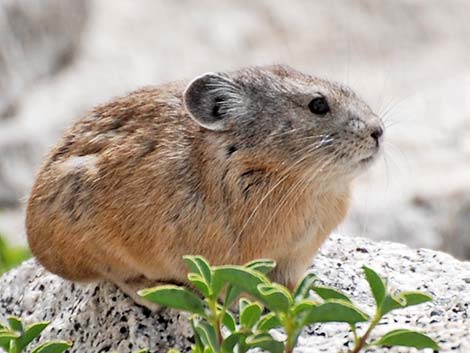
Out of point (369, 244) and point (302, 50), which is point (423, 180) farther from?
point (369, 244)

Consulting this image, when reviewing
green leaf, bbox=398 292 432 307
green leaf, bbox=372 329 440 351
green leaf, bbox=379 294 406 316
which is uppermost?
green leaf, bbox=398 292 432 307

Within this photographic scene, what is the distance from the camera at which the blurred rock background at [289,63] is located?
37.4 ft

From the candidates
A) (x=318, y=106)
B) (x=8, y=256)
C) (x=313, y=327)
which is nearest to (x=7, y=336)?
(x=313, y=327)

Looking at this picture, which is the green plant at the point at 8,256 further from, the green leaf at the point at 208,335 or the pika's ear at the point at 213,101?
the green leaf at the point at 208,335

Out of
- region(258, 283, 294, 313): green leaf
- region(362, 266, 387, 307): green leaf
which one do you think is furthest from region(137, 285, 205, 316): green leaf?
region(362, 266, 387, 307): green leaf

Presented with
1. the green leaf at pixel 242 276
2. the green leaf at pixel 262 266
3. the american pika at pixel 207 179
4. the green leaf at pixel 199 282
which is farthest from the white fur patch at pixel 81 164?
the green leaf at pixel 242 276

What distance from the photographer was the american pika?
17.8 feet

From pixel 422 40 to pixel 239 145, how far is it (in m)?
10.9

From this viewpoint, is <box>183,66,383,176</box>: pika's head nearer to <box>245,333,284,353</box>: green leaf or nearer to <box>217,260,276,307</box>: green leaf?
<box>217,260,276,307</box>: green leaf

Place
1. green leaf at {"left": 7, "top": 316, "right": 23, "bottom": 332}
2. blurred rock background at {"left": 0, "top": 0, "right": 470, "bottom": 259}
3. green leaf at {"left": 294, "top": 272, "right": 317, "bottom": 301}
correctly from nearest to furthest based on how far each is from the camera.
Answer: green leaf at {"left": 294, "top": 272, "right": 317, "bottom": 301} < green leaf at {"left": 7, "top": 316, "right": 23, "bottom": 332} < blurred rock background at {"left": 0, "top": 0, "right": 470, "bottom": 259}

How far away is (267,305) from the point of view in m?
3.61

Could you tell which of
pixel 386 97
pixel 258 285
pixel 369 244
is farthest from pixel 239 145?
pixel 386 97

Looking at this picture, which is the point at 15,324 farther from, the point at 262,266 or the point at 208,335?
the point at 262,266

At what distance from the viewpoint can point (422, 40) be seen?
16.1 m
